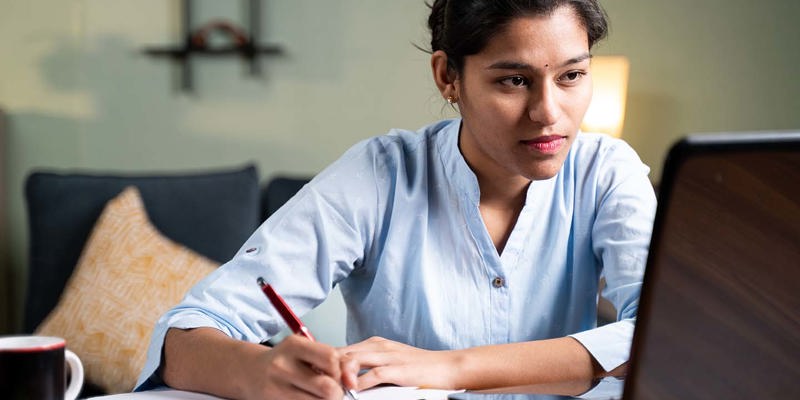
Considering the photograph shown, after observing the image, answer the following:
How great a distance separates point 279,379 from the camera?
959 millimetres

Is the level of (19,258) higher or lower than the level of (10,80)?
lower

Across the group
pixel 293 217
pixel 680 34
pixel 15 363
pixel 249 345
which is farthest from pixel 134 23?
pixel 15 363

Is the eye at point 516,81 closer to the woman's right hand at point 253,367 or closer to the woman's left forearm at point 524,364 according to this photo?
the woman's left forearm at point 524,364

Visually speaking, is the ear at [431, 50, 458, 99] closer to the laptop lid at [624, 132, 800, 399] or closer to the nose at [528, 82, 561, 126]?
the nose at [528, 82, 561, 126]

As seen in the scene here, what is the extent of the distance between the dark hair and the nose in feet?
0.34

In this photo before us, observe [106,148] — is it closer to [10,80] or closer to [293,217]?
[10,80]

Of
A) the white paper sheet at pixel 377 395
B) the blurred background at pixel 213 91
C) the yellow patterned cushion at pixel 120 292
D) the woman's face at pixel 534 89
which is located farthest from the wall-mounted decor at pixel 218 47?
the white paper sheet at pixel 377 395

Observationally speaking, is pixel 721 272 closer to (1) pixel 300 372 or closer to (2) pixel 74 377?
(1) pixel 300 372

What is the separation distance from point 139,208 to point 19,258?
31.7 inches

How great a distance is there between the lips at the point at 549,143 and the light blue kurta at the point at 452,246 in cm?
17

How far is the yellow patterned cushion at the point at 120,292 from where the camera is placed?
8.17 feet

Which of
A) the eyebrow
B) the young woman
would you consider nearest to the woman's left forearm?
the young woman

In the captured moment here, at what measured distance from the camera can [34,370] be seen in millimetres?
779

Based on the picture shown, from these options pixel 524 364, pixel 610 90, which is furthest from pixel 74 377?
pixel 610 90
